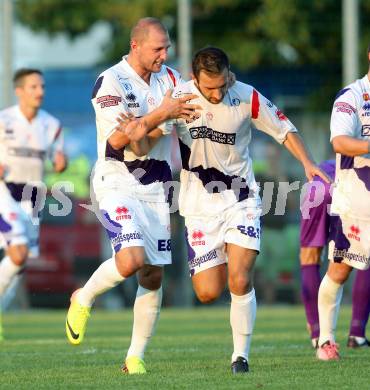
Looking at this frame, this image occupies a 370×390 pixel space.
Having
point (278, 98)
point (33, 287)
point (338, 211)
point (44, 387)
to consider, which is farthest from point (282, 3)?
point (44, 387)

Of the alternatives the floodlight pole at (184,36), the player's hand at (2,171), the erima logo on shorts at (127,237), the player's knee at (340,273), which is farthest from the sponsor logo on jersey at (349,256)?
the floodlight pole at (184,36)

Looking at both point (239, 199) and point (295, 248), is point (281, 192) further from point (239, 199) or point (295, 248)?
point (295, 248)

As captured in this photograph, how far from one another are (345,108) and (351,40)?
46.7ft

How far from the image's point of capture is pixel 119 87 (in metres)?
10.1

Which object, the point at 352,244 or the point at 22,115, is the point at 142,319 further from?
the point at 22,115

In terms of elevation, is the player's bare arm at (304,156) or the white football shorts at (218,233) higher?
the player's bare arm at (304,156)

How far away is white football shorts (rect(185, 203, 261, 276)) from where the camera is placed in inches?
397

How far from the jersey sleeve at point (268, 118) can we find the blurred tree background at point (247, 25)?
16.5 m

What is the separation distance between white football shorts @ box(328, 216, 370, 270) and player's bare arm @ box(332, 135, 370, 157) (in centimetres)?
86

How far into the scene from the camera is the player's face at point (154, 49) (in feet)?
33.0

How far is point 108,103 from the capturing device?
32.7 feet

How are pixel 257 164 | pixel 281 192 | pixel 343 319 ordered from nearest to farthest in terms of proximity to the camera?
pixel 281 192 → pixel 343 319 → pixel 257 164

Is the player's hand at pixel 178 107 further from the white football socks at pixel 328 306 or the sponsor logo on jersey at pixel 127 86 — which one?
the white football socks at pixel 328 306

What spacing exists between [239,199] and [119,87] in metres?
1.18
